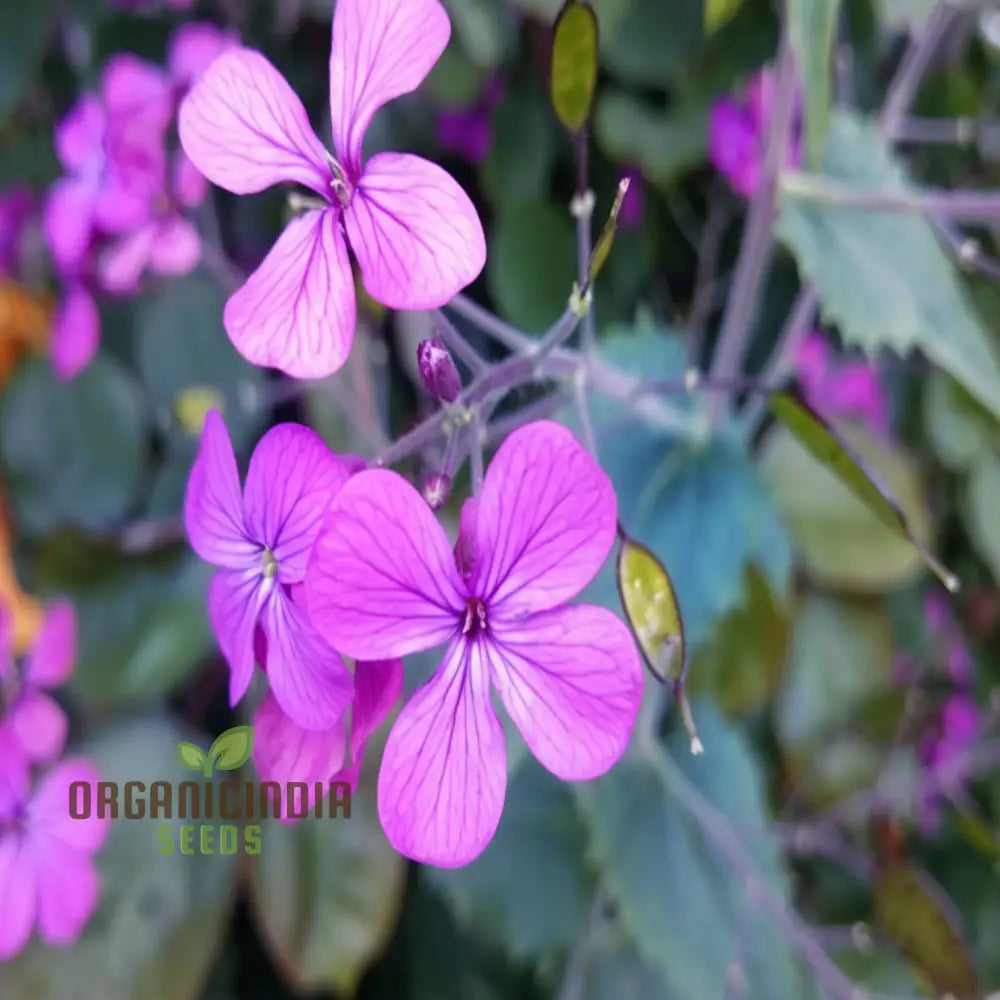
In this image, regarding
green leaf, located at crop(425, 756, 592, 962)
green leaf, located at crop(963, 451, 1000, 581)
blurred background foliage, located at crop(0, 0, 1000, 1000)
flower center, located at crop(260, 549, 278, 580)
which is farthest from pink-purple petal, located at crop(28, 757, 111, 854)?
green leaf, located at crop(963, 451, 1000, 581)

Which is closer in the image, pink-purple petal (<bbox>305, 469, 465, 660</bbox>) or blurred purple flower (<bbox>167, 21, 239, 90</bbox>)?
pink-purple petal (<bbox>305, 469, 465, 660</bbox>)

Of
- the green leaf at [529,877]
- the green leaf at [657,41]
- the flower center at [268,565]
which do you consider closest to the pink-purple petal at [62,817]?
the green leaf at [529,877]

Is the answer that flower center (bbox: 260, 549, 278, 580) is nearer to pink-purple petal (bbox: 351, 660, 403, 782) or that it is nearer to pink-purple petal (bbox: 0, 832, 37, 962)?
pink-purple petal (bbox: 351, 660, 403, 782)

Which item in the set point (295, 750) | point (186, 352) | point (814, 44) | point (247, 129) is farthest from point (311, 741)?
point (186, 352)

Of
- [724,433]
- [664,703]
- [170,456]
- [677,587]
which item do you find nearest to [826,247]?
[724,433]

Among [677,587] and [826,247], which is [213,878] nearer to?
[677,587]

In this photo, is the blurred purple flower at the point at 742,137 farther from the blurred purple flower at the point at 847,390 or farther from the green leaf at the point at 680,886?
the green leaf at the point at 680,886
